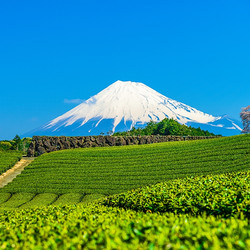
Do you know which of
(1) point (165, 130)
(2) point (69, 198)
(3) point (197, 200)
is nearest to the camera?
(3) point (197, 200)

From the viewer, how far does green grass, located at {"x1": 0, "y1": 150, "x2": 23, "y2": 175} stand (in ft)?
80.6

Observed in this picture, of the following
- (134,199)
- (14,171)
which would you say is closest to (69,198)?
(14,171)

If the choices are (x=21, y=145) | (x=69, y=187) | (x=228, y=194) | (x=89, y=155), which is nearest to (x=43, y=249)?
(x=228, y=194)

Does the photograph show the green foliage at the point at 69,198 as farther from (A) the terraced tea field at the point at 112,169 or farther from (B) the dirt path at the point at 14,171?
(B) the dirt path at the point at 14,171

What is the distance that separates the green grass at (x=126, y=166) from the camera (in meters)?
19.6

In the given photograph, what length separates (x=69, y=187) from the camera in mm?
20109

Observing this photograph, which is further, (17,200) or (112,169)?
(112,169)

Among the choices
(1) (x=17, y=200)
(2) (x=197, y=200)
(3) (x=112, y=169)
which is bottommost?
(2) (x=197, y=200)

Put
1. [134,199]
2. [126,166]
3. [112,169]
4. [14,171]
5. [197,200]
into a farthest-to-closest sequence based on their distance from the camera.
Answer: [14,171] → [126,166] → [112,169] → [134,199] → [197,200]

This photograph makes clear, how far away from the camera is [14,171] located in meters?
24.6

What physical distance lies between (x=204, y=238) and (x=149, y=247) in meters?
0.93

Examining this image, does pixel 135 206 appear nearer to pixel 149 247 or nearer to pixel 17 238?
pixel 17 238

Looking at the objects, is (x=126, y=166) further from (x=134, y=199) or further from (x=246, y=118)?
(x=246, y=118)

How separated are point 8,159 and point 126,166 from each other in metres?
10.7
